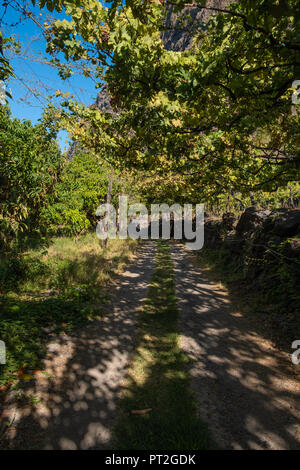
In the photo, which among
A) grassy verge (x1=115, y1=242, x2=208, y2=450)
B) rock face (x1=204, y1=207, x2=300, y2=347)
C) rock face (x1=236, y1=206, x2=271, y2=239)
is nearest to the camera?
grassy verge (x1=115, y1=242, x2=208, y2=450)

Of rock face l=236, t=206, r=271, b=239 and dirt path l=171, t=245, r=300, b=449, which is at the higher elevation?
rock face l=236, t=206, r=271, b=239

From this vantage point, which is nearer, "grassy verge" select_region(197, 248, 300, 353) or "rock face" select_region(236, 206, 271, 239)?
"grassy verge" select_region(197, 248, 300, 353)

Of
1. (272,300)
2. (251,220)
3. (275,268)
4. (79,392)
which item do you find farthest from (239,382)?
(251,220)

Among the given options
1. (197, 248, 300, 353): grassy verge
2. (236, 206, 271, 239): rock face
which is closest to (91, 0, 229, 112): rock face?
(197, 248, 300, 353): grassy verge

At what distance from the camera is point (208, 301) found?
794cm

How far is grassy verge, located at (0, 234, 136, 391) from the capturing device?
4352mm

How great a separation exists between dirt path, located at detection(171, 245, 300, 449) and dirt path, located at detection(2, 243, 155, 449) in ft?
4.43

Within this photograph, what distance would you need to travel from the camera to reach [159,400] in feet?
11.7

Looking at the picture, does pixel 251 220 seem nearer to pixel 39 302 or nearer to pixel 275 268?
pixel 275 268

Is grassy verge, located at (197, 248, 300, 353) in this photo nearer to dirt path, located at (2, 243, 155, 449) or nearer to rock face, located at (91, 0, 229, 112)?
dirt path, located at (2, 243, 155, 449)

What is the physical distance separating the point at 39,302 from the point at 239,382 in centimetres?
511

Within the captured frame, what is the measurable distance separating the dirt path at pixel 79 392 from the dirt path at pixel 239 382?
135cm

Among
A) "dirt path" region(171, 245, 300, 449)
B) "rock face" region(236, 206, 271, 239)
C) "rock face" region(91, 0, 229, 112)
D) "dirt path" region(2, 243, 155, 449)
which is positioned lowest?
"dirt path" region(171, 245, 300, 449)

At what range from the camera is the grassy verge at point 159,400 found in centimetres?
288
